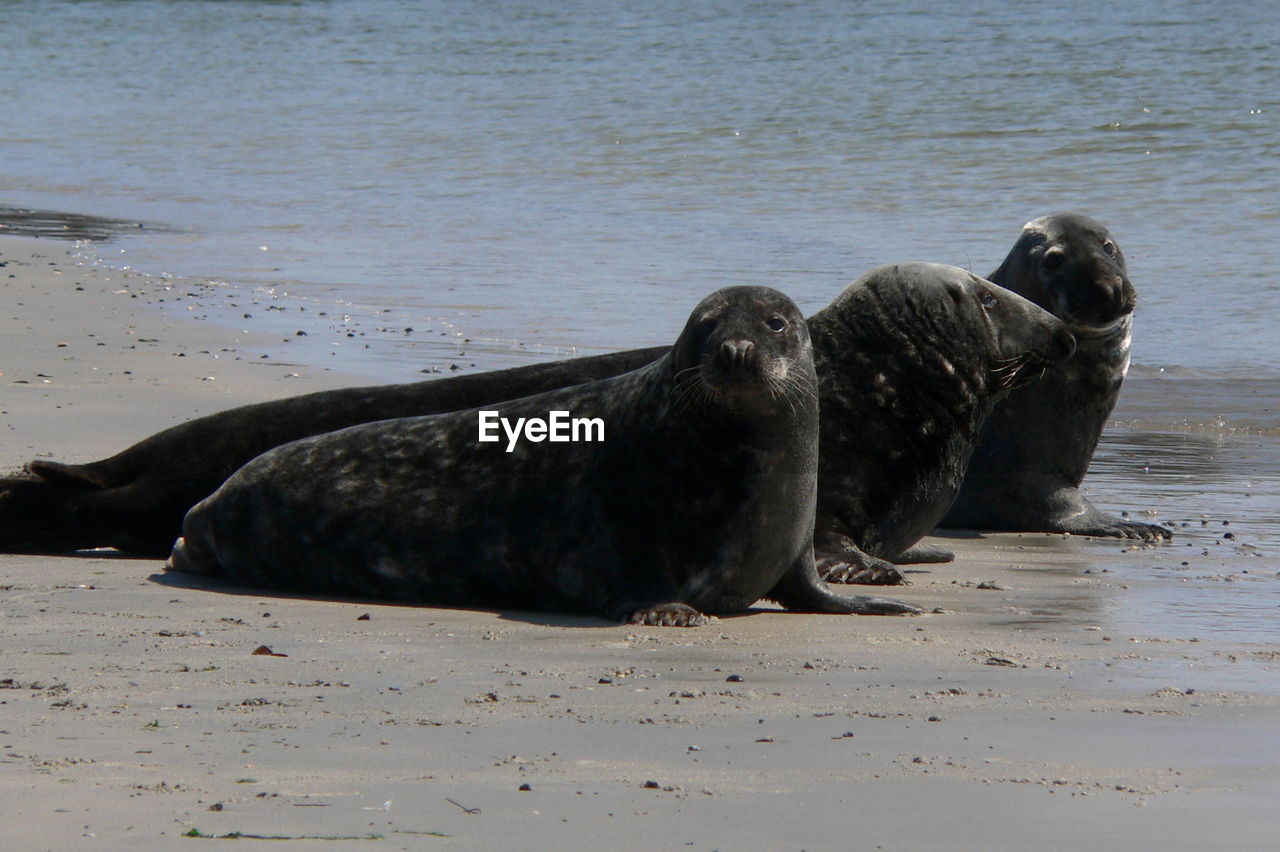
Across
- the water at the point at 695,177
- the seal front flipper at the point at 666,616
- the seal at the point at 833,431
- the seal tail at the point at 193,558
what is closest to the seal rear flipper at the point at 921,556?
the seal at the point at 833,431

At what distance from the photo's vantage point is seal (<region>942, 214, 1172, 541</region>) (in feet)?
25.1

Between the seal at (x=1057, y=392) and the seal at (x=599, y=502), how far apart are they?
240 centimetres

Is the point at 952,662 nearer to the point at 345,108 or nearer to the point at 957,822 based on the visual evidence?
the point at 957,822

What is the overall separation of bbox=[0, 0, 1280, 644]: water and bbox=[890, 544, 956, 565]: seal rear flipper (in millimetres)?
936

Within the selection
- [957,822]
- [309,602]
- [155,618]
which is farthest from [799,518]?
[957,822]

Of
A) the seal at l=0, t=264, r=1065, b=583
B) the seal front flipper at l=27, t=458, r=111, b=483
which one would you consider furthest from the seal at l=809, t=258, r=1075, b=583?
the seal front flipper at l=27, t=458, r=111, b=483

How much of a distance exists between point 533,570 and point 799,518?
2.41ft

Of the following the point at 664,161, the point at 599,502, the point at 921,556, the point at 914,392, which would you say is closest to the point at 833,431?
the point at 914,392

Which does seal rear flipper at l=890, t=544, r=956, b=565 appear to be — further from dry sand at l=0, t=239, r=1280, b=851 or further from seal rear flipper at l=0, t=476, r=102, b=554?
seal rear flipper at l=0, t=476, r=102, b=554

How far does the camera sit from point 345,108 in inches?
1200

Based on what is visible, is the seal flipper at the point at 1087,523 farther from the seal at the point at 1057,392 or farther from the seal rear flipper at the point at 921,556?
the seal rear flipper at the point at 921,556

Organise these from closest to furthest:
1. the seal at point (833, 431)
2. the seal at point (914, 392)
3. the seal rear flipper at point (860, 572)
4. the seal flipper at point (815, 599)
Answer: the seal flipper at point (815, 599) < the seal rear flipper at point (860, 572) < the seal at point (833, 431) < the seal at point (914, 392)

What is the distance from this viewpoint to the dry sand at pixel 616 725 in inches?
119

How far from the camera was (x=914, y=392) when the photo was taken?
6320mm
